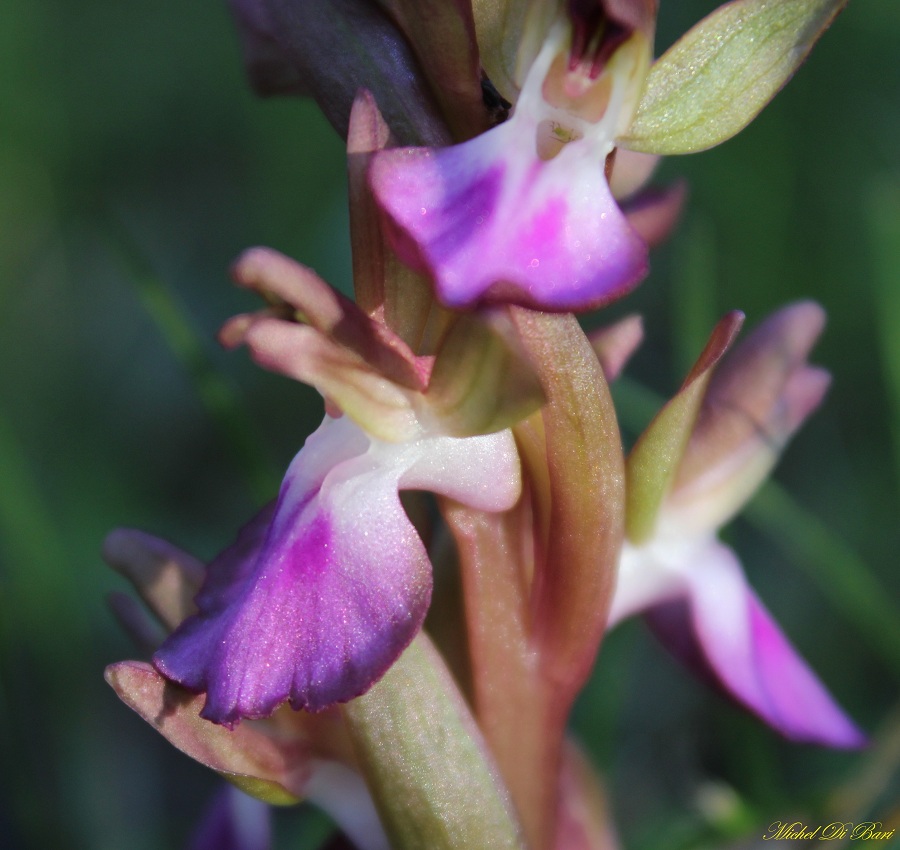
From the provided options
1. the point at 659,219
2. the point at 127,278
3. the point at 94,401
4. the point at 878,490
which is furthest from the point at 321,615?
the point at 127,278

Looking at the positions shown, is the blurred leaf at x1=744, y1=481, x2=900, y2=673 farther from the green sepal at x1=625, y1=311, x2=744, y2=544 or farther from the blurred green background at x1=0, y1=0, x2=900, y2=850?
the green sepal at x1=625, y1=311, x2=744, y2=544

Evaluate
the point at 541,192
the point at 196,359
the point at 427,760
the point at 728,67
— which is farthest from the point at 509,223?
the point at 196,359

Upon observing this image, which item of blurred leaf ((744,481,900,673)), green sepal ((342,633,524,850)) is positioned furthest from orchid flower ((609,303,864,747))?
blurred leaf ((744,481,900,673))

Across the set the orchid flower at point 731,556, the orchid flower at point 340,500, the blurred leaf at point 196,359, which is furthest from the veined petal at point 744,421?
the blurred leaf at point 196,359

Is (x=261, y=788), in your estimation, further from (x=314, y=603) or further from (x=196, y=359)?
(x=196, y=359)

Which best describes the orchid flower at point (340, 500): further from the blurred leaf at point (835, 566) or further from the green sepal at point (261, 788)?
the blurred leaf at point (835, 566)
